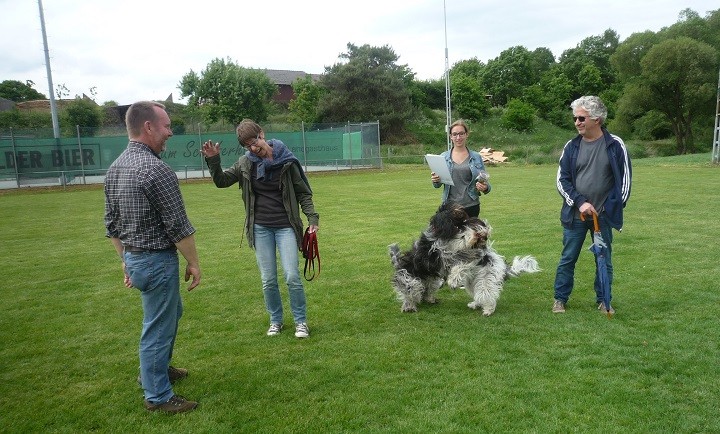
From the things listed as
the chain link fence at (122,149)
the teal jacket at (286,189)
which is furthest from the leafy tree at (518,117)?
the teal jacket at (286,189)

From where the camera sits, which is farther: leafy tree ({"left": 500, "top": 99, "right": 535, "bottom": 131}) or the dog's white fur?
leafy tree ({"left": 500, "top": 99, "right": 535, "bottom": 131})

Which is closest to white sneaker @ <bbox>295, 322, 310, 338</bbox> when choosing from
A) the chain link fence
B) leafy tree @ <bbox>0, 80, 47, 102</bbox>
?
the chain link fence

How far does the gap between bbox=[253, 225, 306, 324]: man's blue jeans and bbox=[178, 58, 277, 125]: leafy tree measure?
42.9 m

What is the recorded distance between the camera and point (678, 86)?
143 feet

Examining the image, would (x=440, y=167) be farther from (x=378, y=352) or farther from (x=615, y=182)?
(x=378, y=352)

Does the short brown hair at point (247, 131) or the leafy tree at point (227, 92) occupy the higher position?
the leafy tree at point (227, 92)

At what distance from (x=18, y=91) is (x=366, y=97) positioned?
57.2 meters

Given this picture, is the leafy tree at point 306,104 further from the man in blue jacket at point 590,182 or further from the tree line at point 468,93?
the man in blue jacket at point 590,182

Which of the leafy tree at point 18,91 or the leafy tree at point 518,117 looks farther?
the leafy tree at point 18,91

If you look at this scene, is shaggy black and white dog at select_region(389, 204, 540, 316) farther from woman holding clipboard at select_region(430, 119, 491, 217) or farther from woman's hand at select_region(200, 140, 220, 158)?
woman's hand at select_region(200, 140, 220, 158)

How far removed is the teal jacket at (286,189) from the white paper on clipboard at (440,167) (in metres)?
1.43

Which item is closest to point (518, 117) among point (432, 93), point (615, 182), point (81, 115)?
point (432, 93)

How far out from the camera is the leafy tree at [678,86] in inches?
1633

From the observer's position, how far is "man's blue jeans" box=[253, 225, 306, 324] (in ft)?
15.8
